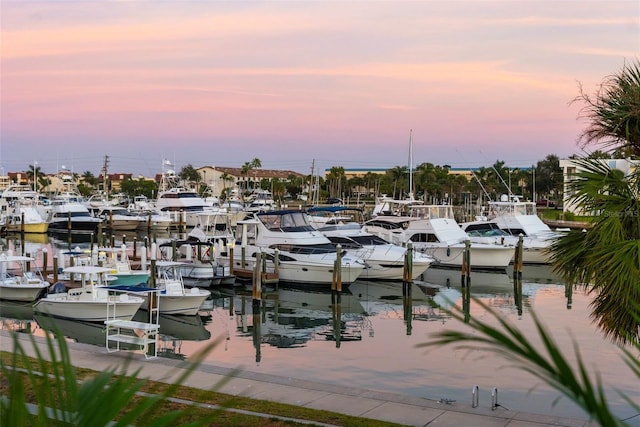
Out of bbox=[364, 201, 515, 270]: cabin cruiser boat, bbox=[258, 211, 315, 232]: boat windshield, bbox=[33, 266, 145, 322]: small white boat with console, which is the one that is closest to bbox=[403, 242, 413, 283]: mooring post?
bbox=[258, 211, 315, 232]: boat windshield

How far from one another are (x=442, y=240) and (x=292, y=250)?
1236cm

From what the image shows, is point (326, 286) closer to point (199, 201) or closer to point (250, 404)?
point (250, 404)

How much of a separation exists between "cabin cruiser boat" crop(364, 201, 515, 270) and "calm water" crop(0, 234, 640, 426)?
12.4 feet

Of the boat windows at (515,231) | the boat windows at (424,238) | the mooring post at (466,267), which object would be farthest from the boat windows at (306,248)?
the boat windows at (515,231)

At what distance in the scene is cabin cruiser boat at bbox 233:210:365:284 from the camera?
127 ft

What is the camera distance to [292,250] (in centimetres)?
4047

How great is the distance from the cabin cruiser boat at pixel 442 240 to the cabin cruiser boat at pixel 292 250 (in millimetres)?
8027

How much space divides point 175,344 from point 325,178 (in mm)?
139670

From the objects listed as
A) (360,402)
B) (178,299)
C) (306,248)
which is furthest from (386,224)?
(360,402)

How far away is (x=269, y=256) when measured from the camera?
40.8 meters

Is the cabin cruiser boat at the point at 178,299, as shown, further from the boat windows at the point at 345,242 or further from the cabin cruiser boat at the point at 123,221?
the cabin cruiser boat at the point at 123,221

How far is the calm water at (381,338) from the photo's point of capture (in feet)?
67.0

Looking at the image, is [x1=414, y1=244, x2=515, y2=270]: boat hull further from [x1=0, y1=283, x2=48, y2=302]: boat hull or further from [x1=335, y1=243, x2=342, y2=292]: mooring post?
[x1=0, y1=283, x2=48, y2=302]: boat hull

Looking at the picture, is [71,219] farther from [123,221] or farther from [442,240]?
[442,240]
